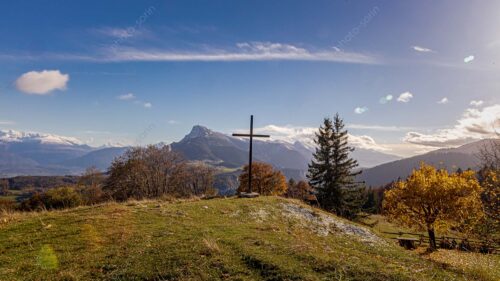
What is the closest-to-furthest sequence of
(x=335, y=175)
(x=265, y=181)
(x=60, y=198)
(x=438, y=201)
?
(x=438, y=201), (x=335, y=175), (x=60, y=198), (x=265, y=181)

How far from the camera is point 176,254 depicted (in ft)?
43.9

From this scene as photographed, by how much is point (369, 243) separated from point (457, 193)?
1996 centimetres

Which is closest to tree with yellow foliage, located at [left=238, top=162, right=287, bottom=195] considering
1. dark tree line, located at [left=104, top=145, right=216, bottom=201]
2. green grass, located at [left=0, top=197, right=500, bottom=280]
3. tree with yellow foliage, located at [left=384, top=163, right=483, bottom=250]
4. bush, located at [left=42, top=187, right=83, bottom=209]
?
dark tree line, located at [left=104, top=145, right=216, bottom=201]

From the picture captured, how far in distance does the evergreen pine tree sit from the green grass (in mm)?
39024

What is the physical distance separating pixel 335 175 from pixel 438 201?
25.3m

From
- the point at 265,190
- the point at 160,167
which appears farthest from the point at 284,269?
the point at 265,190

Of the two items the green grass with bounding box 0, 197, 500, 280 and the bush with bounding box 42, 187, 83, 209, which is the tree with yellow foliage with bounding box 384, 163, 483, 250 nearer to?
the green grass with bounding box 0, 197, 500, 280

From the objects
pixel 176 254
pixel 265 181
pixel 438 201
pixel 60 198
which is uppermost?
pixel 438 201

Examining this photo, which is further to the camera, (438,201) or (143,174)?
(143,174)

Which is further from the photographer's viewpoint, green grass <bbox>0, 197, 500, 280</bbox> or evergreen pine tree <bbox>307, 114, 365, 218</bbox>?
evergreen pine tree <bbox>307, 114, 365, 218</bbox>

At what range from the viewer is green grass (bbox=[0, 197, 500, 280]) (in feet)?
38.2

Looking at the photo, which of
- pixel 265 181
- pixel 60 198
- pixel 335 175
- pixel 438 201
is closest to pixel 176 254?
pixel 438 201

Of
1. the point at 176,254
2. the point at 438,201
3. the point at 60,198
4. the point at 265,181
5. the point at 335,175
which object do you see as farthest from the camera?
the point at 265,181

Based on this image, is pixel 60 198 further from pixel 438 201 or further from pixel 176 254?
pixel 438 201
